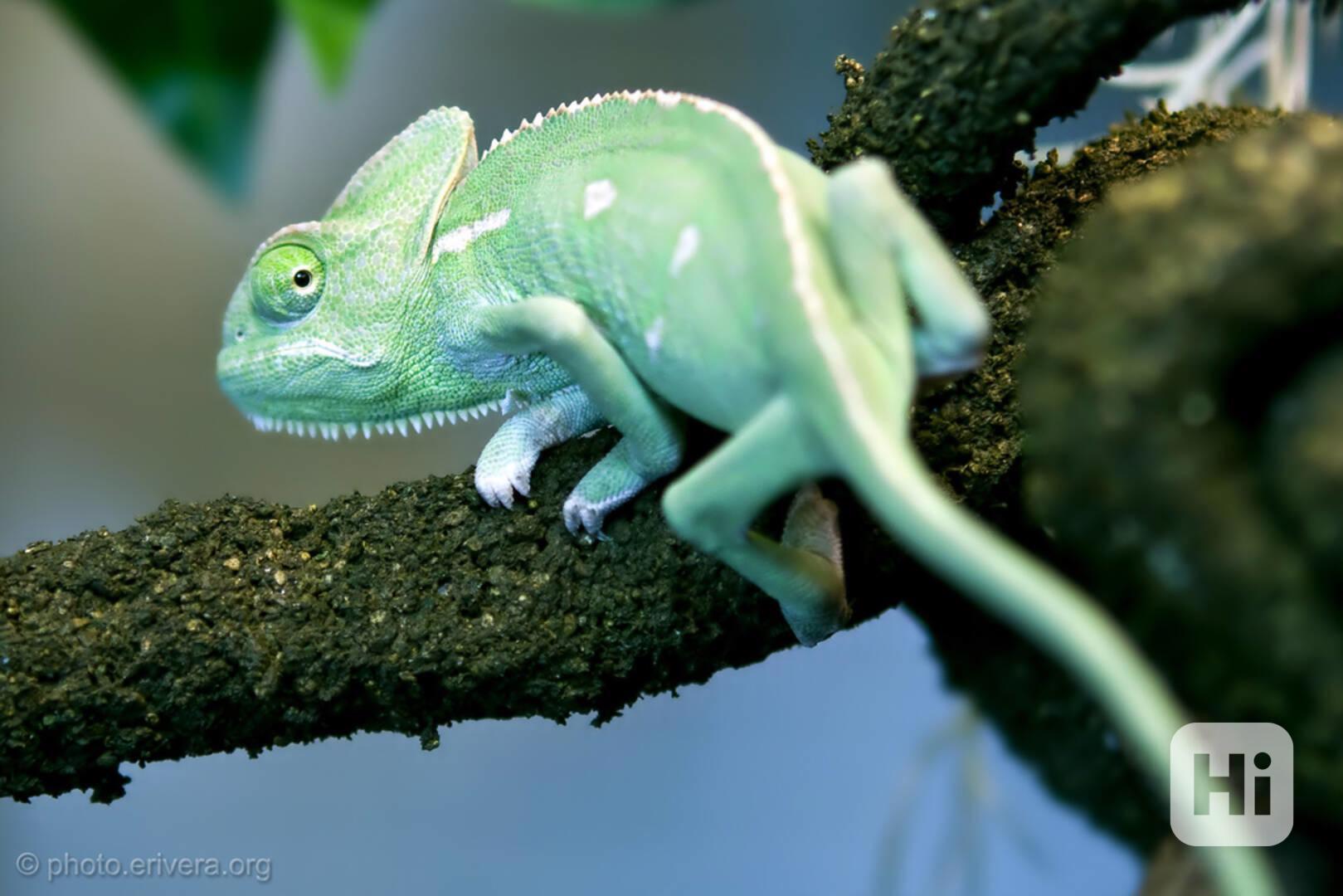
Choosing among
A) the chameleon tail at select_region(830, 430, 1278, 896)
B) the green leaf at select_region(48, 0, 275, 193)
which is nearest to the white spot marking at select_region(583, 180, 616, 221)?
the chameleon tail at select_region(830, 430, 1278, 896)

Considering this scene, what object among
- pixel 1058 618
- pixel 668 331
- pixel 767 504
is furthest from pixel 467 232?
pixel 1058 618

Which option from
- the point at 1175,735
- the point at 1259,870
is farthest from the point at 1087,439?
the point at 1259,870

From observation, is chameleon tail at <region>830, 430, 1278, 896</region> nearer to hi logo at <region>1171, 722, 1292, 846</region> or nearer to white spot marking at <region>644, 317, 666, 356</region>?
hi logo at <region>1171, 722, 1292, 846</region>

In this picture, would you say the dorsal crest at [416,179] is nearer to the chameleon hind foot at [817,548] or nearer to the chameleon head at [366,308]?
the chameleon head at [366,308]

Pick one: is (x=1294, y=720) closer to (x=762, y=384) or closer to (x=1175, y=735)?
(x=1175, y=735)

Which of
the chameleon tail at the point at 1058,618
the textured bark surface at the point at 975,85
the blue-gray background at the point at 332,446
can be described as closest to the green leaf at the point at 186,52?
the blue-gray background at the point at 332,446
